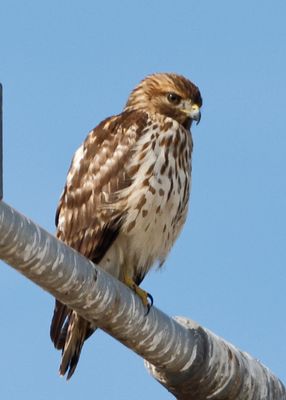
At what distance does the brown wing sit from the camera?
7.09 m

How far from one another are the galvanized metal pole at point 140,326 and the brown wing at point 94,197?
5.73 ft

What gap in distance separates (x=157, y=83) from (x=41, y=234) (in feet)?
15.4

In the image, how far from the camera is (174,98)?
835 cm

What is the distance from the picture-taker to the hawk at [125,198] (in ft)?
23.7

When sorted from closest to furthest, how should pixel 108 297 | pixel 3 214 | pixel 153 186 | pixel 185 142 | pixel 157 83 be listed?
pixel 3 214 < pixel 108 297 < pixel 153 186 < pixel 185 142 < pixel 157 83

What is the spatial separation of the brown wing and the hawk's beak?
42 centimetres

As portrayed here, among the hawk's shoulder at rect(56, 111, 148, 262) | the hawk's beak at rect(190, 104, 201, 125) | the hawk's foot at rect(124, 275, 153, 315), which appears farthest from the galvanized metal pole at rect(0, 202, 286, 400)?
the hawk's beak at rect(190, 104, 201, 125)

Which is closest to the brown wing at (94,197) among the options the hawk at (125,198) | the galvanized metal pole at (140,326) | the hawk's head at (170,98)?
the hawk at (125,198)

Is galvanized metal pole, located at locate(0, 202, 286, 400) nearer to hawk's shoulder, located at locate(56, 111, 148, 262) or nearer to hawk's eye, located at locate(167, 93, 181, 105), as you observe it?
hawk's shoulder, located at locate(56, 111, 148, 262)

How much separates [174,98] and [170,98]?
35mm

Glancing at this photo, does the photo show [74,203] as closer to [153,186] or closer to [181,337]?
[153,186]

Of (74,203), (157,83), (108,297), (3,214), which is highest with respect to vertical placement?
(157,83)

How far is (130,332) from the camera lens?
15.7 feet

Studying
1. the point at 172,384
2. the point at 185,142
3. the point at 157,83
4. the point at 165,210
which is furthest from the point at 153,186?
the point at 172,384
